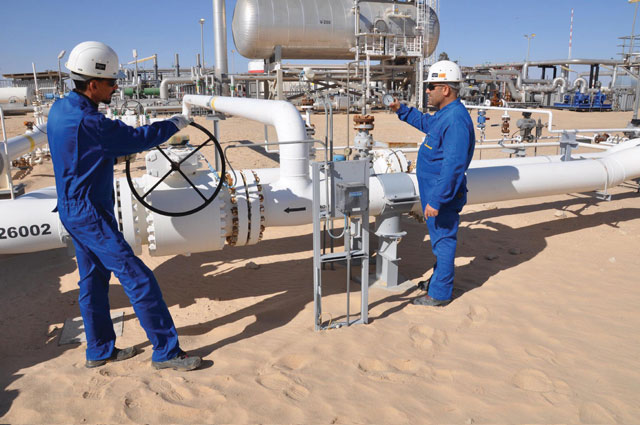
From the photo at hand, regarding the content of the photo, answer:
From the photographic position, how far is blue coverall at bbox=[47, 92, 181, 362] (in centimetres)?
242

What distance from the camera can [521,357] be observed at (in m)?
2.76

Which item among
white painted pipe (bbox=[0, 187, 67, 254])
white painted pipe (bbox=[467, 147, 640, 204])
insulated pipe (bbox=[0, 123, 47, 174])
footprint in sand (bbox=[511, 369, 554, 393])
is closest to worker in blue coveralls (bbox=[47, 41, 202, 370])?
white painted pipe (bbox=[0, 187, 67, 254])

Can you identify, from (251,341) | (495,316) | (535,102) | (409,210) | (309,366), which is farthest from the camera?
(535,102)

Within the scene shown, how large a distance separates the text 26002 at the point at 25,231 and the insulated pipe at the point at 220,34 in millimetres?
8747

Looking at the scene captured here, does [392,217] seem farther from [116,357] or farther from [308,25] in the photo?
[308,25]

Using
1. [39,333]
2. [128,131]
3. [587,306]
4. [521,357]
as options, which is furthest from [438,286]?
[39,333]

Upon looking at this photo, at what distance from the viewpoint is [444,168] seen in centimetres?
320

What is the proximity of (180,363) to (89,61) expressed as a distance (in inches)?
66.8

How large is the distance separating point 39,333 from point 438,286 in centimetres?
276

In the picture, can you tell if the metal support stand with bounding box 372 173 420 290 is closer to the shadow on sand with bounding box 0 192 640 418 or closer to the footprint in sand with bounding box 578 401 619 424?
the shadow on sand with bounding box 0 192 640 418

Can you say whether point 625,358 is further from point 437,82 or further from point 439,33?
point 439,33

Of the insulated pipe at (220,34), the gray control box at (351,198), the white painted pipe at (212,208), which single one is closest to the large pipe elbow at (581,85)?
the insulated pipe at (220,34)

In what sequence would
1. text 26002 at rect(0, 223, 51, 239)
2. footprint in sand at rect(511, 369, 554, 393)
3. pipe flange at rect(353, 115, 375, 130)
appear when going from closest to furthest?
footprint in sand at rect(511, 369, 554, 393)
text 26002 at rect(0, 223, 51, 239)
pipe flange at rect(353, 115, 375, 130)

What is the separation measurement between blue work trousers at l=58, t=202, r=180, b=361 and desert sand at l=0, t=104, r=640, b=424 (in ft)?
0.51
